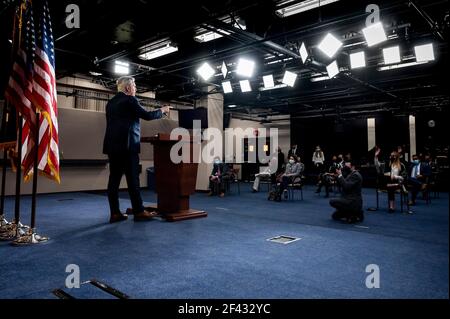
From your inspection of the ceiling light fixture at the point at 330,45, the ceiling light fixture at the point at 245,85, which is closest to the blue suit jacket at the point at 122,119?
the ceiling light fixture at the point at 330,45

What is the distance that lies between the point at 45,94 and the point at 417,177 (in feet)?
27.7

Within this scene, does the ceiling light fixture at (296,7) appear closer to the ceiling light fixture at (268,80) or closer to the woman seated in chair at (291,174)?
the ceiling light fixture at (268,80)

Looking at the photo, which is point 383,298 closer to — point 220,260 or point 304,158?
point 220,260

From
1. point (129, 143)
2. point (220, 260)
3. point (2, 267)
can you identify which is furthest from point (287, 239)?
point (2, 267)

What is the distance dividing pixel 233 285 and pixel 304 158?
15.6 meters

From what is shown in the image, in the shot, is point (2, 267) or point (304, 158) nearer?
point (2, 267)

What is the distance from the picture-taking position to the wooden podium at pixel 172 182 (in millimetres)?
4668

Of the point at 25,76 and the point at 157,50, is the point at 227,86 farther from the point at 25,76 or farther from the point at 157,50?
the point at 25,76

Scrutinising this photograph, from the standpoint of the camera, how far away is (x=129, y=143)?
4.23 metres

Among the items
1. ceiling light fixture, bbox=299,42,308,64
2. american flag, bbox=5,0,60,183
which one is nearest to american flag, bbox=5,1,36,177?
american flag, bbox=5,0,60,183

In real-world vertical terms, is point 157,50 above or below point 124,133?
above

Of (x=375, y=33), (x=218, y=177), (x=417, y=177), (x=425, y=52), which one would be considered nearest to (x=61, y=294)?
(x=375, y=33)

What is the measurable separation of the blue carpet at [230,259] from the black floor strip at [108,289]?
0.13ft

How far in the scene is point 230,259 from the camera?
9.31 ft
